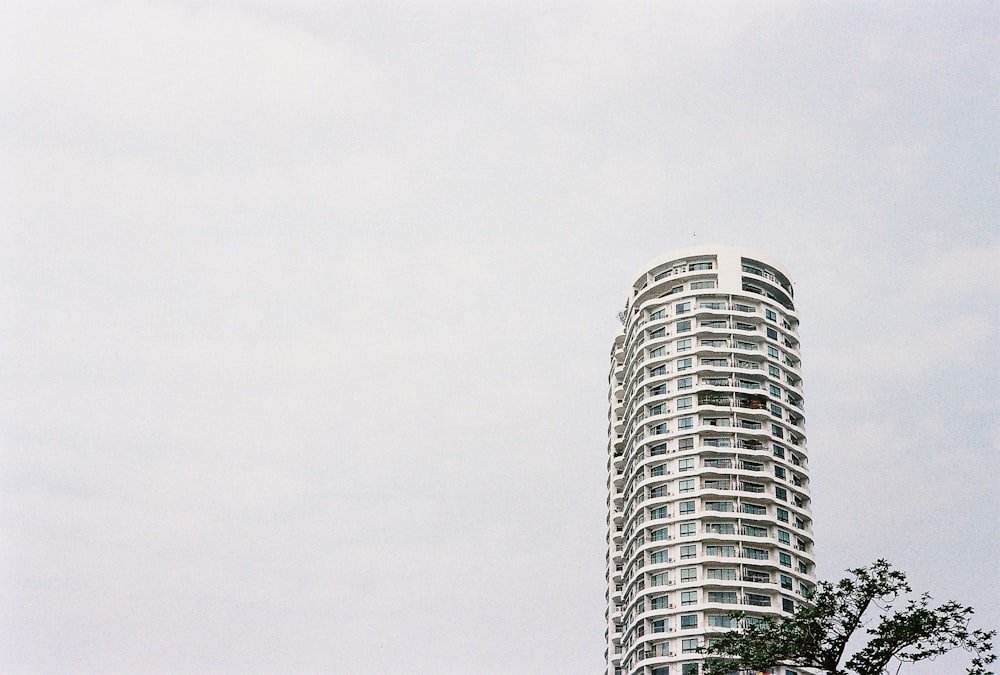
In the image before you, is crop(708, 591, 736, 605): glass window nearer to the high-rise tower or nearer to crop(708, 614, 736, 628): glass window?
the high-rise tower

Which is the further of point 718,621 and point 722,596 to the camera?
point 722,596

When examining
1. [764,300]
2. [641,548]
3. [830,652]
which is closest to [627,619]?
[641,548]

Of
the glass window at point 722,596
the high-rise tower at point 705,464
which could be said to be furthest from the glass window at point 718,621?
the glass window at point 722,596

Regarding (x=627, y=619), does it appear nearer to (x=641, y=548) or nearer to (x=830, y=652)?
(x=641, y=548)

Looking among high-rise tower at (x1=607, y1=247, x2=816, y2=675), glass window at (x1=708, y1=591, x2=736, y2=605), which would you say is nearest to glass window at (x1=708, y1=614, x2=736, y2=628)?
high-rise tower at (x1=607, y1=247, x2=816, y2=675)

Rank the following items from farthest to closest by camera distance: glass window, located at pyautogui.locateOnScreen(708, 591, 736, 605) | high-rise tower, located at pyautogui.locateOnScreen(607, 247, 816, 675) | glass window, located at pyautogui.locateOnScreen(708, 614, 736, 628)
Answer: high-rise tower, located at pyautogui.locateOnScreen(607, 247, 816, 675) < glass window, located at pyautogui.locateOnScreen(708, 591, 736, 605) < glass window, located at pyautogui.locateOnScreen(708, 614, 736, 628)

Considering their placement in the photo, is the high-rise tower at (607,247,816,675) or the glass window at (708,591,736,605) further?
the high-rise tower at (607,247,816,675)

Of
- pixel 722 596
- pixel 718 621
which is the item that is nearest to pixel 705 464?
pixel 722 596

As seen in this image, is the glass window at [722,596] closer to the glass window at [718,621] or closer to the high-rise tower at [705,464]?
the high-rise tower at [705,464]

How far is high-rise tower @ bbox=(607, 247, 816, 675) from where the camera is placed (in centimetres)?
11562

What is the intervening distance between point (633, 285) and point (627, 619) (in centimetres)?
3744

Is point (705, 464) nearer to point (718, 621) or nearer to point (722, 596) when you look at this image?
point (722, 596)

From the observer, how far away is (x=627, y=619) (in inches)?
4926

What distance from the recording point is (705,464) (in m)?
121
